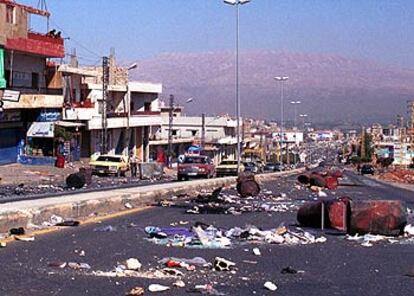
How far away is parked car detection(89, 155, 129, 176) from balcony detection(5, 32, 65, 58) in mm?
10601

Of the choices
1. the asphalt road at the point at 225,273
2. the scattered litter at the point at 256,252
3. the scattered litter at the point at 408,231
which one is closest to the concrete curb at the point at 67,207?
the asphalt road at the point at 225,273

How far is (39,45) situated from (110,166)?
13.7 m

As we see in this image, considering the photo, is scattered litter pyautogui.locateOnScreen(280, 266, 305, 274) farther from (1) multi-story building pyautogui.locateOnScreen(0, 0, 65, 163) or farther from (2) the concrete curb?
(1) multi-story building pyautogui.locateOnScreen(0, 0, 65, 163)

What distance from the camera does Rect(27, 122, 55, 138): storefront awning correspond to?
6538cm

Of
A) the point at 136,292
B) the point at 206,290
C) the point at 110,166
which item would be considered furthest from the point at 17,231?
the point at 110,166

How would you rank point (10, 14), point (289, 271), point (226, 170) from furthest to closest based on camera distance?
point (10, 14)
point (226, 170)
point (289, 271)

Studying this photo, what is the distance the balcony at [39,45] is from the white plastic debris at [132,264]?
5105 cm

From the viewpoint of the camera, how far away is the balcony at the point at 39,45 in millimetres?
59844

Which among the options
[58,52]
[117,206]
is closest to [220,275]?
[117,206]

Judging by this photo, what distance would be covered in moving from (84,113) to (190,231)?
6219 centimetres

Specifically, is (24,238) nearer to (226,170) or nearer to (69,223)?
(69,223)

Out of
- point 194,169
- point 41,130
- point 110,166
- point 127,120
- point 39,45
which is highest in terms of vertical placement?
point 39,45

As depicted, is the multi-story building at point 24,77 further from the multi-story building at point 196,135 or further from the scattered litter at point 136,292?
the scattered litter at point 136,292

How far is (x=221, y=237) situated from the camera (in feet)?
39.9
